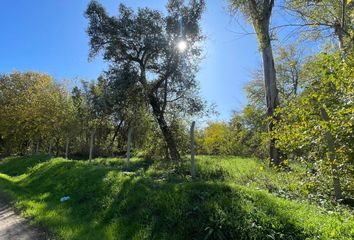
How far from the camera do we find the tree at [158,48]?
56.0 feet

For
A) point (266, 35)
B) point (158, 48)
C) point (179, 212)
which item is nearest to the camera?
point (179, 212)

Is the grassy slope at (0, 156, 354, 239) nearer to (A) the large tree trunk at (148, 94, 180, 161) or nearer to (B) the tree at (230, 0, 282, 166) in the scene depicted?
(B) the tree at (230, 0, 282, 166)

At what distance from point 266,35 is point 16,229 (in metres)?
8.39

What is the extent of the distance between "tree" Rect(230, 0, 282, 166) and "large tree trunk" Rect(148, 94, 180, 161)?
626 centimetres

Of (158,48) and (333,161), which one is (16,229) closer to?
(333,161)

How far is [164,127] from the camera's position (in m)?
17.1

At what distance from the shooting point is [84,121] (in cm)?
2506

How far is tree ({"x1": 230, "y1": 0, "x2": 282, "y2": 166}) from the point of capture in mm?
8801

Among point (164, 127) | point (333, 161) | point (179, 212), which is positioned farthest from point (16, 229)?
point (164, 127)

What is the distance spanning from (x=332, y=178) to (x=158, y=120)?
→ 1256cm

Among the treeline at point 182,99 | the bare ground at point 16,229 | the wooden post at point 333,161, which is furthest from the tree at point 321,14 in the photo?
the bare ground at point 16,229

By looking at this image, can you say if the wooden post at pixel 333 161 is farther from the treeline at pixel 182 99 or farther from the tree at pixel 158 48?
the tree at pixel 158 48

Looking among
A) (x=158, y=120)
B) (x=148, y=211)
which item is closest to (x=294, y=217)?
(x=148, y=211)

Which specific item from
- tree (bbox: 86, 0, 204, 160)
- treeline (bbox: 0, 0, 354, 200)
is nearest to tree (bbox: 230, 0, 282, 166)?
treeline (bbox: 0, 0, 354, 200)
